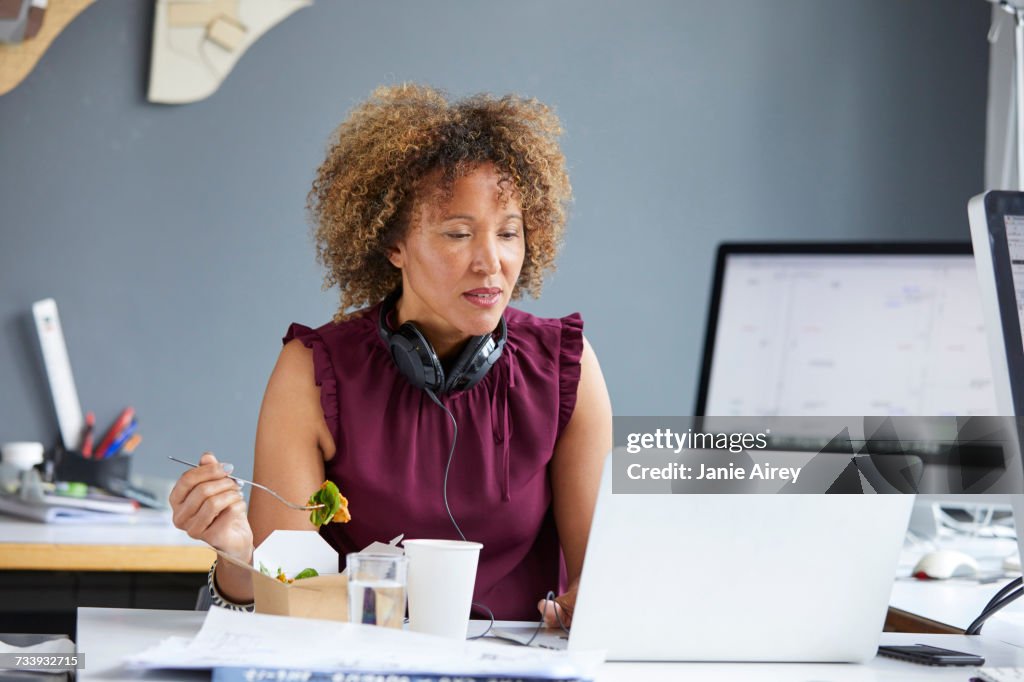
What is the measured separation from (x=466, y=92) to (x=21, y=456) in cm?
124

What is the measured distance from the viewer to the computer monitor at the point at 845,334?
1887mm

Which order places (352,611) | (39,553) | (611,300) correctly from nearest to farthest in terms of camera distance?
1. (352,611)
2. (39,553)
3. (611,300)

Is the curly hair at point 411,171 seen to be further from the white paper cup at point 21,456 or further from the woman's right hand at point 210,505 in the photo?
the white paper cup at point 21,456

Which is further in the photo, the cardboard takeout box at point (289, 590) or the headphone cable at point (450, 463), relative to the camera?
the headphone cable at point (450, 463)

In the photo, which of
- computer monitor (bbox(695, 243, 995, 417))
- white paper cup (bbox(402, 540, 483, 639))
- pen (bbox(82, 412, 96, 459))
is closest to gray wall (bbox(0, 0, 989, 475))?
pen (bbox(82, 412, 96, 459))

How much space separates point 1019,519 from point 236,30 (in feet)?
6.57

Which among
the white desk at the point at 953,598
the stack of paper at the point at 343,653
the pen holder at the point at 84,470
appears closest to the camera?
the stack of paper at the point at 343,653

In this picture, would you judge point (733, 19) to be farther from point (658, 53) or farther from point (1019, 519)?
point (1019, 519)

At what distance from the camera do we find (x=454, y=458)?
4.73 feet

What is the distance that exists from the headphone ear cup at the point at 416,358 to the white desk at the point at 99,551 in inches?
25.5

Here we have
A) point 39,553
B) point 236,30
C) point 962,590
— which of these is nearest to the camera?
point 962,590

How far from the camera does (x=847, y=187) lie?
2.82 metres

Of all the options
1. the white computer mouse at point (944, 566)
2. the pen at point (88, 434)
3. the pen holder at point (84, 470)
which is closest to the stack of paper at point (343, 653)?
the white computer mouse at point (944, 566)

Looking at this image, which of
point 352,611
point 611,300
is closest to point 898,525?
point 352,611
